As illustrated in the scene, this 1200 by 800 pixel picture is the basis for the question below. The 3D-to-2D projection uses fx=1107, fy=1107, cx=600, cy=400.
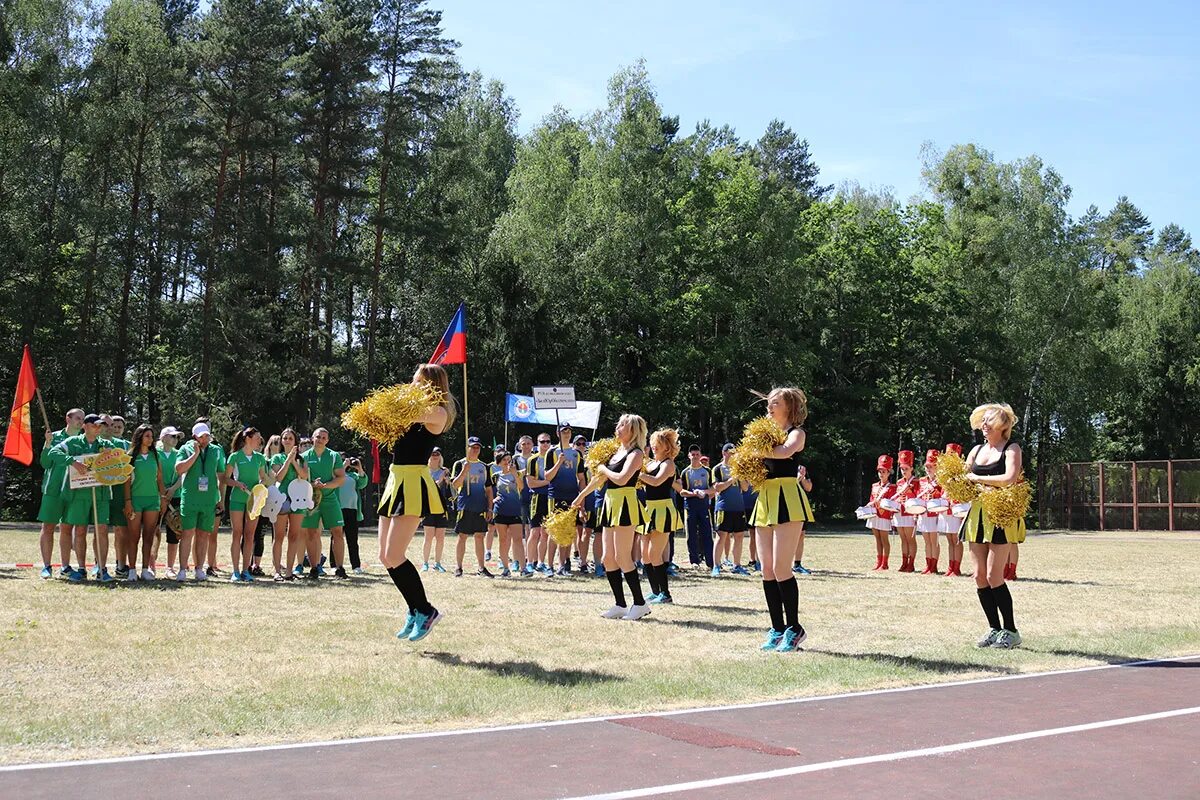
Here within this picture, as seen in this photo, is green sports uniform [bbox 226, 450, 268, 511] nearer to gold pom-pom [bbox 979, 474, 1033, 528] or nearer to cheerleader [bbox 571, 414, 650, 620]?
cheerleader [bbox 571, 414, 650, 620]

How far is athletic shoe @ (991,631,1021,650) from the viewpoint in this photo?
10.0 metres

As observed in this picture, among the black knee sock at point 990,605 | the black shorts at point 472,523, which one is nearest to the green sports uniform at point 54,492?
the black shorts at point 472,523

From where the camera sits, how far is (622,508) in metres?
11.7

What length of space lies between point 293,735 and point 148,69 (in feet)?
136

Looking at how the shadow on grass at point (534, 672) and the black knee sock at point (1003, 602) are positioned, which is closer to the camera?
the shadow on grass at point (534, 672)

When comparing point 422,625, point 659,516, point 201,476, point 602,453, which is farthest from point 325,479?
point 422,625

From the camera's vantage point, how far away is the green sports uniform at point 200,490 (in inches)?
583

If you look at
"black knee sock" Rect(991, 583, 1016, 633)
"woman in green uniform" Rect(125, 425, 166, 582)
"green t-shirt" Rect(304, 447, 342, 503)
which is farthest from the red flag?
"black knee sock" Rect(991, 583, 1016, 633)

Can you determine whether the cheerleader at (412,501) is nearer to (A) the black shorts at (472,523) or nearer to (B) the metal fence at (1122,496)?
(A) the black shorts at (472,523)

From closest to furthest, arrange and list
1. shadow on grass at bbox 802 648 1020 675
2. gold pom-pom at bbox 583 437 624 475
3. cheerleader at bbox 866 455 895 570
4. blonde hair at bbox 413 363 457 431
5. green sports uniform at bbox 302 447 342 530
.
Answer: shadow on grass at bbox 802 648 1020 675
blonde hair at bbox 413 363 457 431
gold pom-pom at bbox 583 437 624 475
green sports uniform at bbox 302 447 342 530
cheerleader at bbox 866 455 895 570

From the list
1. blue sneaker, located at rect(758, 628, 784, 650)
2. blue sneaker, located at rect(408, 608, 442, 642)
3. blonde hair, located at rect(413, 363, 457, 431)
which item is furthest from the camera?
blue sneaker, located at rect(758, 628, 784, 650)

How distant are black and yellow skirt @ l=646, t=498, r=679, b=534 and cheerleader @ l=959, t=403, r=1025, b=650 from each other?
3.30m

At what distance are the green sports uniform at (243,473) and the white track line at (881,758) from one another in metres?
11.2

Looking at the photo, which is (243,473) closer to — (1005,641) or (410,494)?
(410,494)
